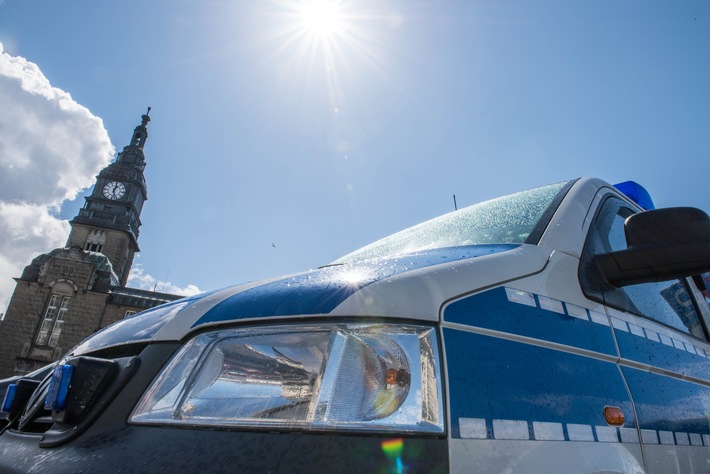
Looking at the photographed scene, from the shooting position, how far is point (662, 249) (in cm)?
148

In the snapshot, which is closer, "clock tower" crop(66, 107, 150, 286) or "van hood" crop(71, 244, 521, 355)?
"van hood" crop(71, 244, 521, 355)

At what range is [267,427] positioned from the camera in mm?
972

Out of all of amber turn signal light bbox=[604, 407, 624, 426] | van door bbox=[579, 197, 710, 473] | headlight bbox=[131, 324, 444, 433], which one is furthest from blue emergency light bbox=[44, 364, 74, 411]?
van door bbox=[579, 197, 710, 473]

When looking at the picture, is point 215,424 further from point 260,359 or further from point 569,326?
point 569,326

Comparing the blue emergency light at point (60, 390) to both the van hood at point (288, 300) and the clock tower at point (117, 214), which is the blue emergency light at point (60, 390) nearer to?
the van hood at point (288, 300)

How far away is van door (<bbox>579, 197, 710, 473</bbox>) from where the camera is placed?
1426mm

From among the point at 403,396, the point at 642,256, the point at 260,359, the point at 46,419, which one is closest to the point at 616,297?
the point at 642,256

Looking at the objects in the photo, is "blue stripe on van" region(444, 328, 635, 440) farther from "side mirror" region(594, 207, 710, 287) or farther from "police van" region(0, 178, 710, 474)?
"side mirror" region(594, 207, 710, 287)

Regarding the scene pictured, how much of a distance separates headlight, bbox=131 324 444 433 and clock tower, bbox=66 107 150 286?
145 feet

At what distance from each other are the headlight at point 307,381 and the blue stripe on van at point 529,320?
0.15m

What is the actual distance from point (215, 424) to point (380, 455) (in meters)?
0.37

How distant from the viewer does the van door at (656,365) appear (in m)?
1.43

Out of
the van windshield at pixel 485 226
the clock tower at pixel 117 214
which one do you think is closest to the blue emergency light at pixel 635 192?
the van windshield at pixel 485 226

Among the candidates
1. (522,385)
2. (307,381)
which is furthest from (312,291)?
(522,385)
